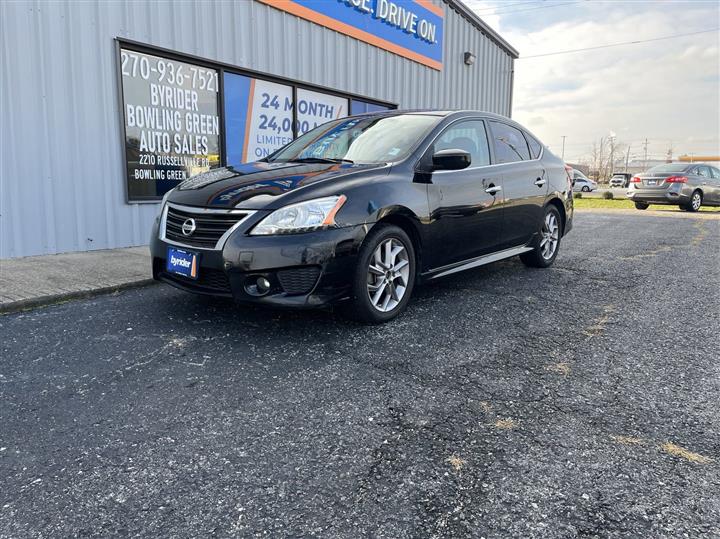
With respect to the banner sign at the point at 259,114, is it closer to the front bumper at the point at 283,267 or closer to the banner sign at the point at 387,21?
the banner sign at the point at 387,21

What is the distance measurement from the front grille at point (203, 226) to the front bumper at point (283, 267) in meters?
0.09

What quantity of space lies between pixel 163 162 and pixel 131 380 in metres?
4.98

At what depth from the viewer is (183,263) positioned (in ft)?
11.8

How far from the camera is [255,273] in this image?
3326 mm

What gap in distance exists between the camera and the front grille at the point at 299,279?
3.35 m

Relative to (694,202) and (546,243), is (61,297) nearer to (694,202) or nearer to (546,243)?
(546,243)

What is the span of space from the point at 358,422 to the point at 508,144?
3725 millimetres

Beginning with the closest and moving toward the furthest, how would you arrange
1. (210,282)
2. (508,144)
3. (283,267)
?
(283,267)
(210,282)
(508,144)

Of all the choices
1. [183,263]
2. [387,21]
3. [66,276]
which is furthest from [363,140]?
[387,21]

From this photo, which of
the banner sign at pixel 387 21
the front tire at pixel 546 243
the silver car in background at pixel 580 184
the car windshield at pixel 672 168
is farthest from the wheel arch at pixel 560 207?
the silver car in background at pixel 580 184

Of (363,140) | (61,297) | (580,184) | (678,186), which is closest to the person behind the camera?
(61,297)

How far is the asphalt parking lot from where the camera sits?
1.83 m

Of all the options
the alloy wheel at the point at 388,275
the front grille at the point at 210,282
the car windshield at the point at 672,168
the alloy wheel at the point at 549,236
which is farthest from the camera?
the car windshield at the point at 672,168

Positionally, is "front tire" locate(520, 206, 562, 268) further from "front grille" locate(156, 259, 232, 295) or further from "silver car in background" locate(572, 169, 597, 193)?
"silver car in background" locate(572, 169, 597, 193)
